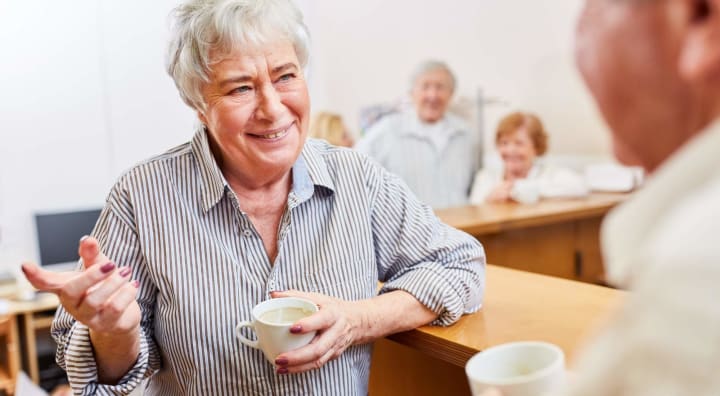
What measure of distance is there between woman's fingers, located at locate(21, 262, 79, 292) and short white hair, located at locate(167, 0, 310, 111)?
0.42m

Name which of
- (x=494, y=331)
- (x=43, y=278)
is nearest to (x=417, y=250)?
(x=494, y=331)

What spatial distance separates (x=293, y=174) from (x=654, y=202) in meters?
1.00

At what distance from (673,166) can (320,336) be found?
852mm

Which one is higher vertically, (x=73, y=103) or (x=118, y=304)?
(x=73, y=103)

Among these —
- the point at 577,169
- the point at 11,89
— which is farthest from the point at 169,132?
the point at 577,169

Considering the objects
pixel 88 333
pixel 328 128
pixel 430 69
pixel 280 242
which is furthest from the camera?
pixel 328 128

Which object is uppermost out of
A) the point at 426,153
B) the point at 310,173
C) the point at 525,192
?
the point at 310,173

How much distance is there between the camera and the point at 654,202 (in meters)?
0.41

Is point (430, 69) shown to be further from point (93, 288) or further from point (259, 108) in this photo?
point (93, 288)

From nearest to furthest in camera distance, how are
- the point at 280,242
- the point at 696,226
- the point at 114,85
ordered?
the point at 696,226 < the point at 280,242 < the point at 114,85

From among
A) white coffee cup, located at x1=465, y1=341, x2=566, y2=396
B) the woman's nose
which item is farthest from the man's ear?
the woman's nose

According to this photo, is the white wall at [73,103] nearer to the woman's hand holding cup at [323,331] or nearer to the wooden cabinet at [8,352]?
the wooden cabinet at [8,352]

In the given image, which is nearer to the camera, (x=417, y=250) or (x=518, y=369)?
(x=518, y=369)

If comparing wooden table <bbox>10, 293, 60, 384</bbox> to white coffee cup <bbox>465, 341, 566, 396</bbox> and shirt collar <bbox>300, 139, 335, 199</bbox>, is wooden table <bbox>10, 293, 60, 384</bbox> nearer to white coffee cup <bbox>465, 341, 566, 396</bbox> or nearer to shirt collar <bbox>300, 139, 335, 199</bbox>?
shirt collar <bbox>300, 139, 335, 199</bbox>
